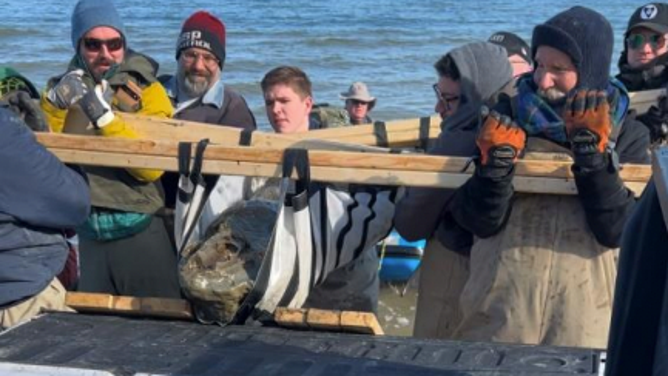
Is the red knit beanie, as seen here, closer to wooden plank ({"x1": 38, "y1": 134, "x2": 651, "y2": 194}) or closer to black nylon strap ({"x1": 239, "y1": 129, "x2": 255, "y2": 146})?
black nylon strap ({"x1": 239, "y1": 129, "x2": 255, "y2": 146})

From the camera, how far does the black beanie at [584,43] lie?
424 centimetres

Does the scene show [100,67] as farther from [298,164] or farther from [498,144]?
[498,144]

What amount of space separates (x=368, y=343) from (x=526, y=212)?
2.45ft

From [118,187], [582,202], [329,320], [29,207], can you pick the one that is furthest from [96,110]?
[582,202]

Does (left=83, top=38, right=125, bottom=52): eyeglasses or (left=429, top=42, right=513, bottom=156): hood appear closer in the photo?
(left=429, top=42, right=513, bottom=156): hood

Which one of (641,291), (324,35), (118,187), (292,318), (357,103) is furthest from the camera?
(324,35)

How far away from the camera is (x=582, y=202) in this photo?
4.12 meters

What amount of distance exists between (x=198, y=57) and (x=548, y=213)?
222 cm

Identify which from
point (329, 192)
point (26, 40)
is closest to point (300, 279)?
point (329, 192)

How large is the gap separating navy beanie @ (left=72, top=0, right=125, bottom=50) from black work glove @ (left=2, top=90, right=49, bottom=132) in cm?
91

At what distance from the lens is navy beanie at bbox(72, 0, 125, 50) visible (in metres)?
5.80

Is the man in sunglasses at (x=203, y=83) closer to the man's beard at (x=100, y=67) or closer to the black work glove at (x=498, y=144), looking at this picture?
the man's beard at (x=100, y=67)

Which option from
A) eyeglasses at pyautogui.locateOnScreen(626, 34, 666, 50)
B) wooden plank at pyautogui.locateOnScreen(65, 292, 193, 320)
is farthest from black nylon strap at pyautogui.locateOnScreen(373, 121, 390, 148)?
eyeglasses at pyautogui.locateOnScreen(626, 34, 666, 50)

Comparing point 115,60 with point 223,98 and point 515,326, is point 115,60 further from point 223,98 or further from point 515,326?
point 515,326
